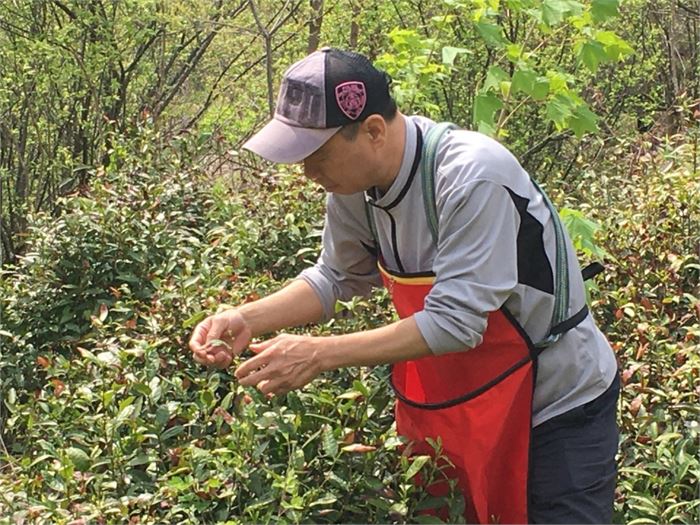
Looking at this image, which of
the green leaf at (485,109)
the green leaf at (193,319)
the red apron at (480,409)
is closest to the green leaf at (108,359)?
the green leaf at (193,319)

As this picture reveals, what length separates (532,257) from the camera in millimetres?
2008

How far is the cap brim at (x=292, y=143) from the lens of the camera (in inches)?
76.0

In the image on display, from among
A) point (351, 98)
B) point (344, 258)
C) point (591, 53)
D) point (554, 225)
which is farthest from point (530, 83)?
point (351, 98)

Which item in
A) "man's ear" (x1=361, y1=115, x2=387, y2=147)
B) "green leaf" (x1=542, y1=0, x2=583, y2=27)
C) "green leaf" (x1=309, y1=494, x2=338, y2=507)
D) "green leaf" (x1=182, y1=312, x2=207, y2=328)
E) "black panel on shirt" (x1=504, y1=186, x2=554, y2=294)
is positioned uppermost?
"green leaf" (x1=542, y1=0, x2=583, y2=27)

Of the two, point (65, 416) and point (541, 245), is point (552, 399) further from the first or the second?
point (65, 416)

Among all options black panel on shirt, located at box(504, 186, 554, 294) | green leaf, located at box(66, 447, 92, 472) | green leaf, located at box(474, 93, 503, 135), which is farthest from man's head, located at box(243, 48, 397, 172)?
green leaf, located at box(474, 93, 503, 135)

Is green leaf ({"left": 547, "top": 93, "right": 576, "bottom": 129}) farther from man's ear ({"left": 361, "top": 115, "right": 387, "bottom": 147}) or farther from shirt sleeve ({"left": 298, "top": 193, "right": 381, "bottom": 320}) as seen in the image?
man's ear ({"left": 361, "top": 115, "right": 387, "bottom": 147})

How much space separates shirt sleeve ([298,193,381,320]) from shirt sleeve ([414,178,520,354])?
1.29 feet

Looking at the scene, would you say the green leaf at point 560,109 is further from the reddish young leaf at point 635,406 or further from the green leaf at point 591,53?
the reddish young leaf at point 635,406

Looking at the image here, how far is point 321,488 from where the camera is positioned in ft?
7.02

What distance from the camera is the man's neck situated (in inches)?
78.8

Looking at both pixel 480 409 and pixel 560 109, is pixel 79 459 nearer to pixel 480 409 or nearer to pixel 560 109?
pixel 480 409

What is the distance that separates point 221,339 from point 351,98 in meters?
0.71

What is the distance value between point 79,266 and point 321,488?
89.5 inches
